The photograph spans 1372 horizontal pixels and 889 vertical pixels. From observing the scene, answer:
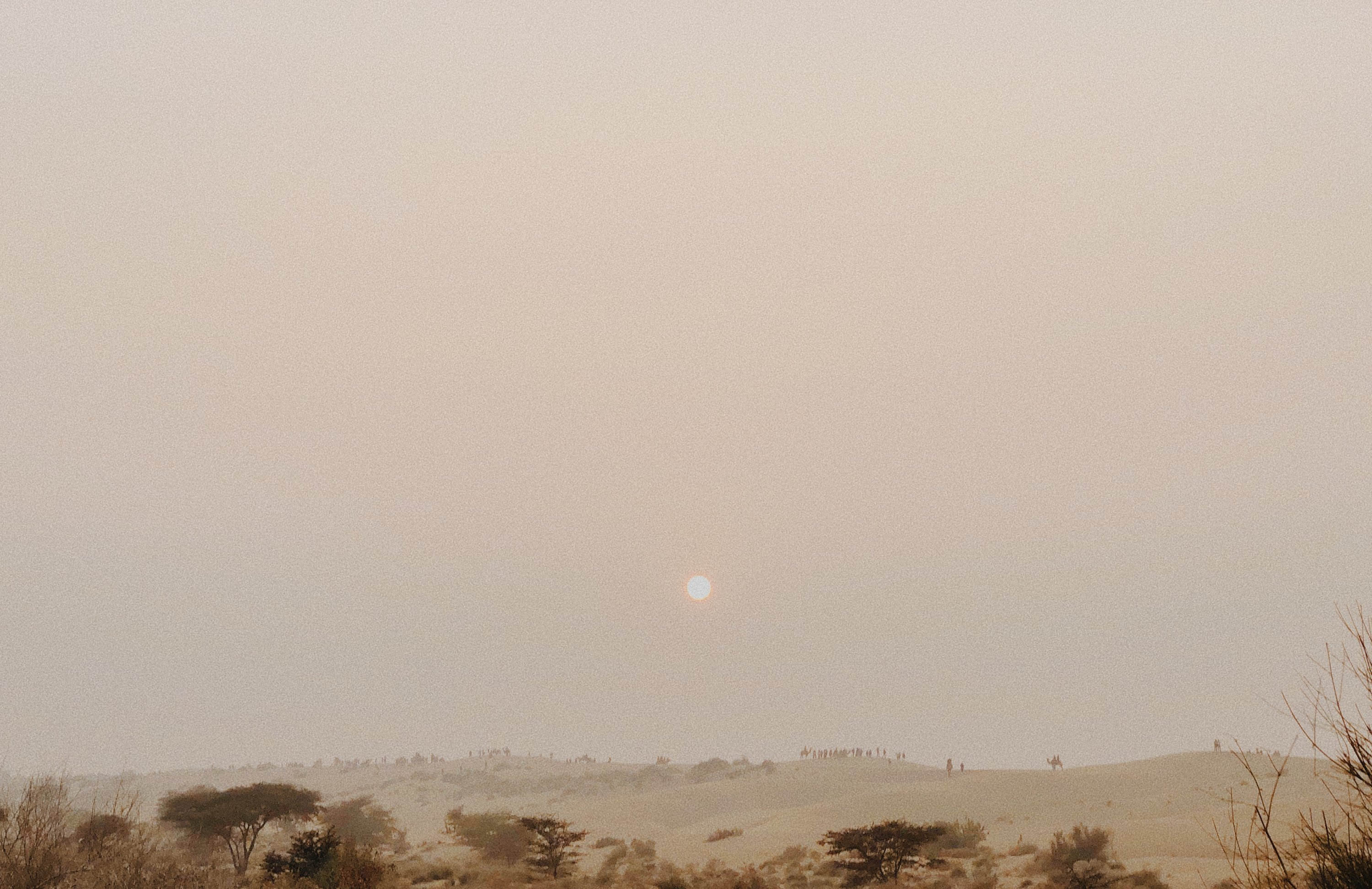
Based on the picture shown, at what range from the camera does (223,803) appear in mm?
38188

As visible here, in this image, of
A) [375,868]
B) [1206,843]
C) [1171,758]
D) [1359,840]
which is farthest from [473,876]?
[1171,758]

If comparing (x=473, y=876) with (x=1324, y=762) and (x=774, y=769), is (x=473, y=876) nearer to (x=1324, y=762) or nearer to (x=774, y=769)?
A: (x=1324, y=762)

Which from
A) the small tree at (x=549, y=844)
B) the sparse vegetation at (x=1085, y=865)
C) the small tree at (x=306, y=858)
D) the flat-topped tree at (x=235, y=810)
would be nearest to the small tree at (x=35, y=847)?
the small tree at (x=306, y=858)

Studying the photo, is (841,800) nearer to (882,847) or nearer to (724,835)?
(724,835)

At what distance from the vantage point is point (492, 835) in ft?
143

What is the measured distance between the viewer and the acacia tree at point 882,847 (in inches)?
1330

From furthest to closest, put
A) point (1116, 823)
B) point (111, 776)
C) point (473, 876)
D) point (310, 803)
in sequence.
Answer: point (111, 776) < point (1116, 823) < point (310, 803) < point (473, 876)

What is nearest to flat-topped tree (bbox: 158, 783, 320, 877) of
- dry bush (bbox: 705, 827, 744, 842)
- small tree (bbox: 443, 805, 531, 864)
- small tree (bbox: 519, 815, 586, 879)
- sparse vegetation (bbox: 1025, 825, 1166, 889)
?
small tree (bbox: 443, 805, 531, 864)

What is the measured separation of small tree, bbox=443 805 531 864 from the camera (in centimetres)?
4281

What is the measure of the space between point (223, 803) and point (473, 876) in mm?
10172

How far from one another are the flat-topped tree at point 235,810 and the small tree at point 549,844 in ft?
28.2

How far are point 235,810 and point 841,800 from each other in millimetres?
37292

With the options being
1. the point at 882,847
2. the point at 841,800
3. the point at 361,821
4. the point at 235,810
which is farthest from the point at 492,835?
the point at 841,800

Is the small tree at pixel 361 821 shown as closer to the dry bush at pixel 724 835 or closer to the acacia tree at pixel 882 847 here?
the dry bush at pixel 724 835
